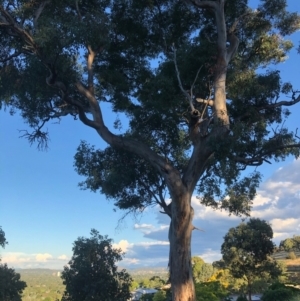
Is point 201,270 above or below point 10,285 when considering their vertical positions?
above

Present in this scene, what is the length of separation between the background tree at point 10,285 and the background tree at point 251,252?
52.0 feet

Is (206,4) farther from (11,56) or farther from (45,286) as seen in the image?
(45,286)

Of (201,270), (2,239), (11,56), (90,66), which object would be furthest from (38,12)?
(201,270)

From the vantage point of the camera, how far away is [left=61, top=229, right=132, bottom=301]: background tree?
1020 inches

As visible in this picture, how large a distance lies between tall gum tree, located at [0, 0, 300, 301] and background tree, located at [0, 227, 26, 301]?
20803 millimetres

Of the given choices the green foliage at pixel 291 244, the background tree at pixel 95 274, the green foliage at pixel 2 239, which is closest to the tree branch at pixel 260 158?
the green foliage at pixel 2 239

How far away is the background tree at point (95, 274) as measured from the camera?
25.9 metres

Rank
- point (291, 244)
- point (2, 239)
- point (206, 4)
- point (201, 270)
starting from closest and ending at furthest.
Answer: point (206, 4), point (2, 239), point (201, 270), point (291, 244)

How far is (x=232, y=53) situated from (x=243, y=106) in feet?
5.76

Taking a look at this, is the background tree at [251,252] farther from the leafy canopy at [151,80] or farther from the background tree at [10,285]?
the background tree at [10,285]

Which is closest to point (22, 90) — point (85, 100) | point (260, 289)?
point (85, 100)

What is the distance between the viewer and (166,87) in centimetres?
1328

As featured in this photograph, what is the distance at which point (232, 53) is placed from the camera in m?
13.7

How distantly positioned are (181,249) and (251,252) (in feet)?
60.8
